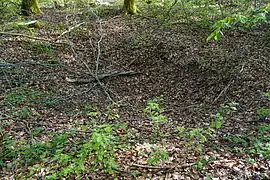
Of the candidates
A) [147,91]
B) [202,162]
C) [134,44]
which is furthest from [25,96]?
[134,44]

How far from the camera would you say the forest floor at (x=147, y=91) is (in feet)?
12.6

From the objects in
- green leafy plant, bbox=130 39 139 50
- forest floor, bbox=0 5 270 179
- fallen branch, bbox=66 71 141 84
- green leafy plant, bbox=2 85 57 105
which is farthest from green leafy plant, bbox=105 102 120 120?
green leafy plant, bbox=130 39 139 50

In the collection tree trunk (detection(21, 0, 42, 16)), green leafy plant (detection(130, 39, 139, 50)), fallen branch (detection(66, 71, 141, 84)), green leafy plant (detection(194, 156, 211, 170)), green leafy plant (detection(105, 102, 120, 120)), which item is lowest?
green leafy plant (detection(105, 102, 120, 120))

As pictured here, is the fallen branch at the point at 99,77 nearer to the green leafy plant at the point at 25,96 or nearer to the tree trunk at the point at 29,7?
the green leafy plant at the point at 25,96

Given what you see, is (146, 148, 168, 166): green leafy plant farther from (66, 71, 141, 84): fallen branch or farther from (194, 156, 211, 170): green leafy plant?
(66, 71, 141, 84): fallen branch

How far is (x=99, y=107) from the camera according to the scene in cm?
604

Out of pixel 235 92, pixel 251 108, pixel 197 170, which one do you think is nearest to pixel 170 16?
pixel 235 92

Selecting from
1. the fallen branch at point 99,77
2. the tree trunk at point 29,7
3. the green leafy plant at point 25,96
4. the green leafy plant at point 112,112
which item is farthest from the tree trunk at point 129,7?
the green leafy plant at point 112,112

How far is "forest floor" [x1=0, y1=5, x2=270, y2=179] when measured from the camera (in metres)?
3.84

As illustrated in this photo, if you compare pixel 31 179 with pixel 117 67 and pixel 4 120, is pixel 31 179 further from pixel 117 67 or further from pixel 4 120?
pixel 117 67

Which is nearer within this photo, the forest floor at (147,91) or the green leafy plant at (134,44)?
the forest floor at (147,91)

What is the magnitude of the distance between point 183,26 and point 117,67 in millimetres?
3681

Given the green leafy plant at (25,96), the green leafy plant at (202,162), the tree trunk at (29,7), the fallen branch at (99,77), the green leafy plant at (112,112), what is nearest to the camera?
the green leafy plant at (202,162)

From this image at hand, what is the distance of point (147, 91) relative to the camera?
700 cm
